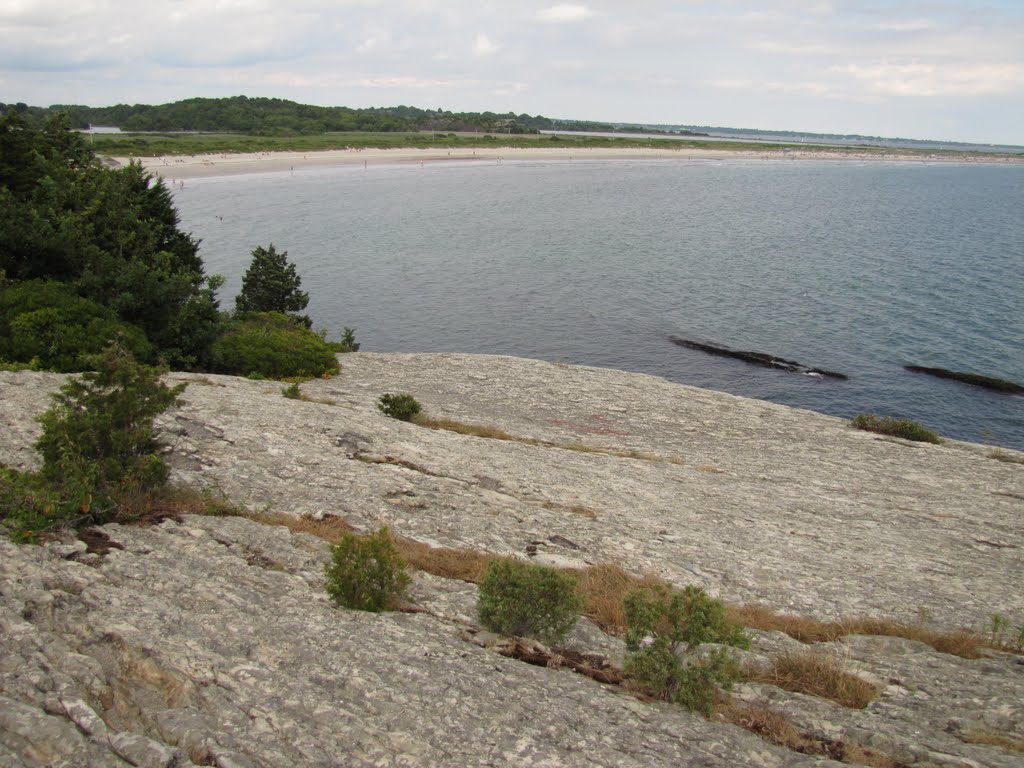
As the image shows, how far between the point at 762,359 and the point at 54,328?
1717 inches

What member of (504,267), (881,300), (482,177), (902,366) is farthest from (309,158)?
(902,366)

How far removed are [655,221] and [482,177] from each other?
63.1m

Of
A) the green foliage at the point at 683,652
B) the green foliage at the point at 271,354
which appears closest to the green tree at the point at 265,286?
the green foliage at the point at 271,354

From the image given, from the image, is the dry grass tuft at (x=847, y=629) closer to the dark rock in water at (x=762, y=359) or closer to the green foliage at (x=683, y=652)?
the green foliage at (x=683, y=652)

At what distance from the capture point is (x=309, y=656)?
1059 centimetres

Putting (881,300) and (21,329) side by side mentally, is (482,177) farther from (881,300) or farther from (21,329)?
(21,329)

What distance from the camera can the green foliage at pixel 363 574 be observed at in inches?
492

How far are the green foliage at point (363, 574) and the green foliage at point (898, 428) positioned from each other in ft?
89.3

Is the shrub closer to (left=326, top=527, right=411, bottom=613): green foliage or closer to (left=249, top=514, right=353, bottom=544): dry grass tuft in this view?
(left=249, top=514, right=353, bottom=544): dry grass tuft

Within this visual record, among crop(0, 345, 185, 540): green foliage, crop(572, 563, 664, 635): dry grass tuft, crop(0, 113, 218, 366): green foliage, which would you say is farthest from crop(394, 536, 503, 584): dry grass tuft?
crop(0, 113, 218, 366): green foliage

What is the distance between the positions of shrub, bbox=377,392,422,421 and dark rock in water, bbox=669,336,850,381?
32.6 m

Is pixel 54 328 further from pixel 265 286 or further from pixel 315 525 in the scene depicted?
pixel 265 286

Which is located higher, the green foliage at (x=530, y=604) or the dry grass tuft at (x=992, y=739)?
the green foliage at (x=530, y=604)

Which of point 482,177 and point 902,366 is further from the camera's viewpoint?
point 482,177
